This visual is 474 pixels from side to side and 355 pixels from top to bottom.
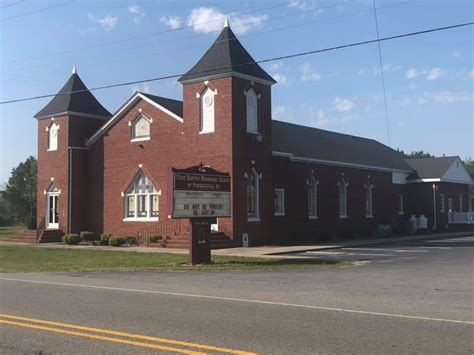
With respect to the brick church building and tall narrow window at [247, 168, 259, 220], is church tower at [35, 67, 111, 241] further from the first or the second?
tall narrow window at [247, 168, 259, 220]

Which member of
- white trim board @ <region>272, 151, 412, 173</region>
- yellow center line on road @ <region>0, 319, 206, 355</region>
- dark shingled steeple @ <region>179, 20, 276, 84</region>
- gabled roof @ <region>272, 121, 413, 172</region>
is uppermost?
dark shingled steeple @ <region>179, 20, 276, 84</region>

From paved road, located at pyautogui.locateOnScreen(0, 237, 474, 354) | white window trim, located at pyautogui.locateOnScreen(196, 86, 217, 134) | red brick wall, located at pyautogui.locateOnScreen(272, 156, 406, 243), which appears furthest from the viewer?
red brick wall, located at pyautogui.locateOnScreen(272, 156, 406, 243)

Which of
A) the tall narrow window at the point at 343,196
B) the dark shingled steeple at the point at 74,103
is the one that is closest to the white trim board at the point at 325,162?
the tall narrow window at the point at 343,196

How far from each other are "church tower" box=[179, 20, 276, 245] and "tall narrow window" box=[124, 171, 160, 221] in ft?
13.2

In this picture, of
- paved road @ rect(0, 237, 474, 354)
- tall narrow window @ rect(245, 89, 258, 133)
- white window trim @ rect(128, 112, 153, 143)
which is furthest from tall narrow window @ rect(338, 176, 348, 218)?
paved road @ rect(0, 237, 474, 354)

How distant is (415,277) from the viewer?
16109mm

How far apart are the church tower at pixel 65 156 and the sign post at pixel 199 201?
16985mm

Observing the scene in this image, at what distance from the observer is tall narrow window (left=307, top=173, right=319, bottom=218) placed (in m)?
36.7

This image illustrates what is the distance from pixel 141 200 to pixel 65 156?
627 centimetres

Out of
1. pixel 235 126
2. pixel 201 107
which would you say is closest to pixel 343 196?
pixel 235 126

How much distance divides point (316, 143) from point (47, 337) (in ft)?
111

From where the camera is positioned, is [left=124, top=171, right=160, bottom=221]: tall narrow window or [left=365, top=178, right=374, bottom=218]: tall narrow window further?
[left=365, top=178, right=374, bottom=218]: tall narrow window

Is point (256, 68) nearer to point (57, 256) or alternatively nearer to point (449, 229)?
point (57, 256)

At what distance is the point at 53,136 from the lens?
3841 cm
